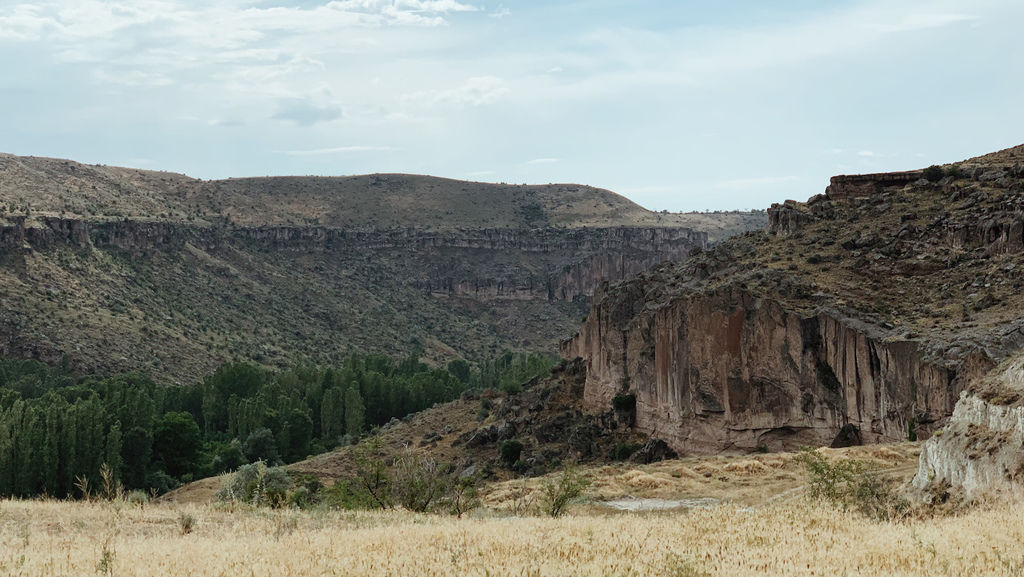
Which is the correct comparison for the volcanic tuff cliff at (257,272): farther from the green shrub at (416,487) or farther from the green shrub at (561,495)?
the green shrub at (561,495)

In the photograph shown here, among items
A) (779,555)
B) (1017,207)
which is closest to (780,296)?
(1017,207)

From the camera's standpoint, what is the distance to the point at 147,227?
139625mm

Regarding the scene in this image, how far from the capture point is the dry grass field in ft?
44.0

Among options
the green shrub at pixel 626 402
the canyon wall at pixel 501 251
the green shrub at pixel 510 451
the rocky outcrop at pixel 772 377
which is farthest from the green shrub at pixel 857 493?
the canyon wall at pixel 501 251

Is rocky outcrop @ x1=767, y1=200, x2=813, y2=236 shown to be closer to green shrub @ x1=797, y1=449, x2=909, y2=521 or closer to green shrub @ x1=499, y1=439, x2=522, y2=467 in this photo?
green shrub @ x1=499, y1=439, x2=522, y2=467

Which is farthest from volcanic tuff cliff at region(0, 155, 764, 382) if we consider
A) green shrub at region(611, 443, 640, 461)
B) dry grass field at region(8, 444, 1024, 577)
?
dry grass field at region(8, 444, 1024, 577)

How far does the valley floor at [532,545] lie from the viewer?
1338 centimetres

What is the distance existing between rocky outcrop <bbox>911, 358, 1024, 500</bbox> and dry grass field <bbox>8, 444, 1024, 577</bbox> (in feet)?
2.54

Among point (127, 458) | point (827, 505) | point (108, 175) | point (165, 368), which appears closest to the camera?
point (827, 505)

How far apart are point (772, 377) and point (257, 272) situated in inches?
4772

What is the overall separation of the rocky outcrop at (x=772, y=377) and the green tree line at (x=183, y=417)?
27837 millimetres

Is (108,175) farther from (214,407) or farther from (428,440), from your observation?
(428,440)

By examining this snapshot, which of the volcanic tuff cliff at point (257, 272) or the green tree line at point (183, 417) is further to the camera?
the volcanic tuff cliff at point (257, 272)

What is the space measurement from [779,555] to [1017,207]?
126 feet
